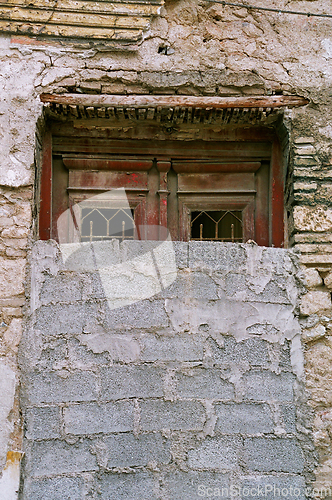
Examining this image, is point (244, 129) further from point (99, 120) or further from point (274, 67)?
point (99, 120)

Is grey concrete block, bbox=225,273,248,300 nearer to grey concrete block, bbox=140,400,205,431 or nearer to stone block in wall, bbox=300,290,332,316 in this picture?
stone block in wall, bbox=300,290,332,316

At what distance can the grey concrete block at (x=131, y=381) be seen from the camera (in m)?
2.44

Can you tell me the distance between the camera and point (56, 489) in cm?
233

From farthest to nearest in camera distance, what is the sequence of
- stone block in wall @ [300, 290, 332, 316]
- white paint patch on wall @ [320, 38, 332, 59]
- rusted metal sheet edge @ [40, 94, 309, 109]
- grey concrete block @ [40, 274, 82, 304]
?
1. white paint patch on wall @ [320, 38, 332, 59]
2. rusted metal sheet edge @ [40, 94, 309, 109]
3. stone block in wall @ [300, 290, 332, 316]
4. grey concrete block @ [40, 274, 82, 304]

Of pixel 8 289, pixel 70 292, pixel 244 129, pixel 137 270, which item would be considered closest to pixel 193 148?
pixel 244 129

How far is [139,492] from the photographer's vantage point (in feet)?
7.70

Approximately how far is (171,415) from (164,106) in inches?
69.0

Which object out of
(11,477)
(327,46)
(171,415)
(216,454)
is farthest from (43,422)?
(327,46)

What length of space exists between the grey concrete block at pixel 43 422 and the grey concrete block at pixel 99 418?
52 millimetres

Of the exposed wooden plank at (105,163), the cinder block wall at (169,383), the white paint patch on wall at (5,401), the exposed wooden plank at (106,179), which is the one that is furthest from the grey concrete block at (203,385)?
the exposed wooden plank at (105,163)

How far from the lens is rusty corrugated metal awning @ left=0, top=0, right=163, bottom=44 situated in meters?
2.81

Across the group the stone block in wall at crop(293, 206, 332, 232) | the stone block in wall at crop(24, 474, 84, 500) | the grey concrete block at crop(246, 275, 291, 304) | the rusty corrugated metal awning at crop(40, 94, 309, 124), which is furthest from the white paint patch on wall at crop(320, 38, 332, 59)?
the stone block in wall at crop(24, 474, 84, 500)

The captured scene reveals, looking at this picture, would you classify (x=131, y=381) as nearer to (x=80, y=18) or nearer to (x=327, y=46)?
(x=80, y=18)

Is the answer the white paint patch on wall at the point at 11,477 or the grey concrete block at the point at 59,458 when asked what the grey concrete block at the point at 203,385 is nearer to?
the grey concrete block at the point at 59,458
